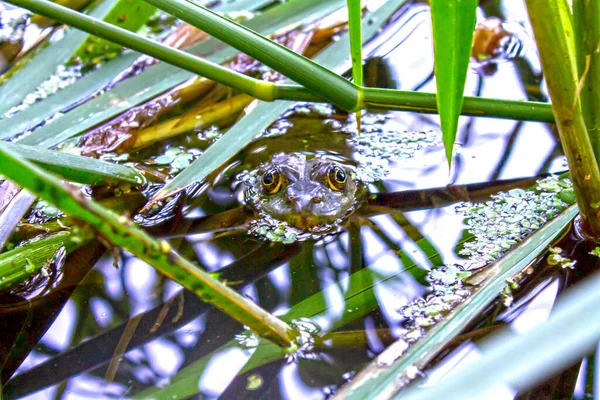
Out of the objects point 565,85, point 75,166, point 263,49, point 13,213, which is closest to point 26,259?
point 13,213

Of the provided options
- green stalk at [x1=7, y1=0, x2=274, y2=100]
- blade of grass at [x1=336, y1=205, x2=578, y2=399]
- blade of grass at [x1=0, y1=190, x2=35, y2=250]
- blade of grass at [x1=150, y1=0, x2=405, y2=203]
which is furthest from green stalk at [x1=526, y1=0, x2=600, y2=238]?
blade of grass at [x1=0, y1=190, x2=35, y2=250]

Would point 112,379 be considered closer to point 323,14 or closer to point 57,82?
point 57,82

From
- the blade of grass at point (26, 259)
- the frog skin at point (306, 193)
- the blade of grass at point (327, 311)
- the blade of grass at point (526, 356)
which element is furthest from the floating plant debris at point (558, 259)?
the blade of grass at point (26, 259)

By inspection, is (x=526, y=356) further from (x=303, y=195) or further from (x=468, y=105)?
(x=303, y=195)

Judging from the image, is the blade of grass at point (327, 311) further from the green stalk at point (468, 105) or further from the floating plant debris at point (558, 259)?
the green stalk at point (468, 105)

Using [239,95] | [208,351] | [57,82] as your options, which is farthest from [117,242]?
A: [57,82]

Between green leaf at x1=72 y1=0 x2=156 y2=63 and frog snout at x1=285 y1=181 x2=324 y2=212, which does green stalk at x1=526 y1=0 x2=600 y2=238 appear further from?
green leaf at x1=72 y1=0 x2=156 y2=63
